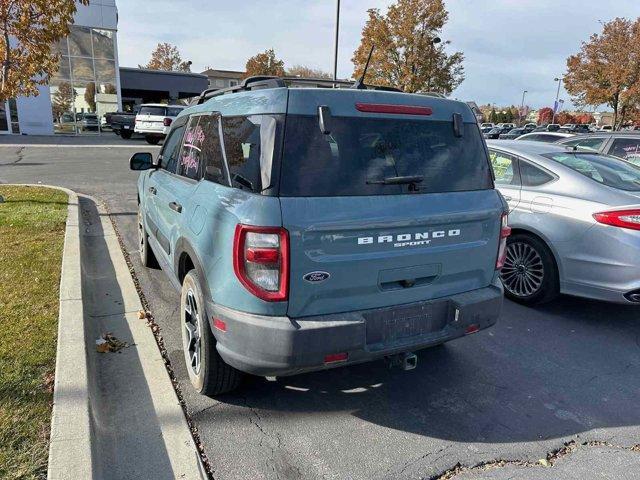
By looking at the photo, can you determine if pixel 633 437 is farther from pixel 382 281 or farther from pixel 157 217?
pixel 157 217

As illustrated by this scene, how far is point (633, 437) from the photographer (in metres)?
2.85

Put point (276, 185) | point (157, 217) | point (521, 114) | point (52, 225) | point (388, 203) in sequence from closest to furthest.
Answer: point (276, 185)
point (388, 203)
point (157, 217)
point (52, 225)
point (521, 114)

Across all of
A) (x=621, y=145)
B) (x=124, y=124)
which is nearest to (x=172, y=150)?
(x=621, y=145)

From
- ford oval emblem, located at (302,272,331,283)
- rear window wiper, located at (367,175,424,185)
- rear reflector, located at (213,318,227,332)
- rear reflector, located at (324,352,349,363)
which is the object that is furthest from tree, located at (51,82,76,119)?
rear reflector, located at (324,352,349,363)

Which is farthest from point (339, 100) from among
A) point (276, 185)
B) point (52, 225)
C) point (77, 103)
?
point (77, 103)

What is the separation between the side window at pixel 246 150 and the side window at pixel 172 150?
134 cm

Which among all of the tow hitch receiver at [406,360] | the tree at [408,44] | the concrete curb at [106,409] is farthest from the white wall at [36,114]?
the tow hitch receiver at [406,360]

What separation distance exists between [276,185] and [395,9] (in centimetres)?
2700

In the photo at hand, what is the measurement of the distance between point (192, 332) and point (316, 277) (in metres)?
1.21

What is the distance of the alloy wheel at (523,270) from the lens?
4.71 meters

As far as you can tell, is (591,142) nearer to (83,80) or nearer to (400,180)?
(400,180)

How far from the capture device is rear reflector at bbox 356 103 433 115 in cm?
269

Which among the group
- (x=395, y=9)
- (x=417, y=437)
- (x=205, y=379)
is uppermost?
(x=395, y=9)

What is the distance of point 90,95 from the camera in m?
28.9
